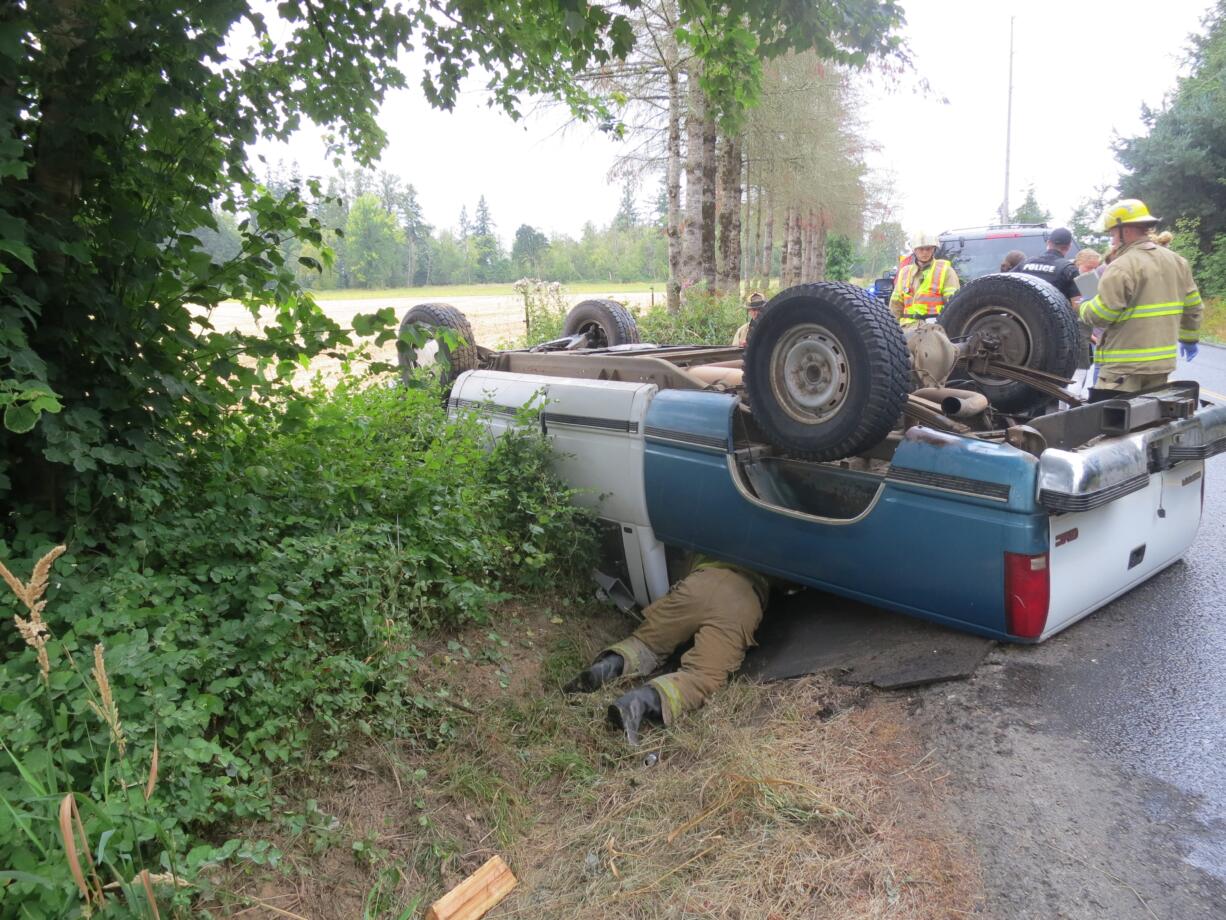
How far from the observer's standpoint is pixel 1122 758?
2688 mm

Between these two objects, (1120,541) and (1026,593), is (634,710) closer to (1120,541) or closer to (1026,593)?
(1026,593)

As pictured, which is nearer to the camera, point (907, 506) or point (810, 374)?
point (907, 506)

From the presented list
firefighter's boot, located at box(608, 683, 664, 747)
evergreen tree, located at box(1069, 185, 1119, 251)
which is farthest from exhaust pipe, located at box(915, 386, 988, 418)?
evergreen tree, located at box(1069, 185, 1119, 251)

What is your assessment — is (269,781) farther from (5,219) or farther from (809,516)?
(809,516)

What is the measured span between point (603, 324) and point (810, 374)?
3536 mm

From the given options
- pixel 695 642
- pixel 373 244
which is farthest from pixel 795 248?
pixel 373 244

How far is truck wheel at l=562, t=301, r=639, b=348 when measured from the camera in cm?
693

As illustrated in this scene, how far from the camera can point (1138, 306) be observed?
4902mm

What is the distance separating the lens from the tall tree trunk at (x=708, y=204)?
12.1 metres

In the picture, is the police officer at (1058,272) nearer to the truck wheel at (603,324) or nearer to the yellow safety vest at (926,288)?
the yellow safety vest at (926,288)

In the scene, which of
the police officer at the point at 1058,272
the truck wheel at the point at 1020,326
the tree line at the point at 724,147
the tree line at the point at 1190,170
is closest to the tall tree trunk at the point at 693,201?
the tree line at the point at 724,147

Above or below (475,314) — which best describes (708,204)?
above

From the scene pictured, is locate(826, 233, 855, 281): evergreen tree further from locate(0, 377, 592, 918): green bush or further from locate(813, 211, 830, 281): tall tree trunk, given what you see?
locate(0, 377, 592, 918): green bush

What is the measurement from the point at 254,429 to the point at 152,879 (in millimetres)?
2135
